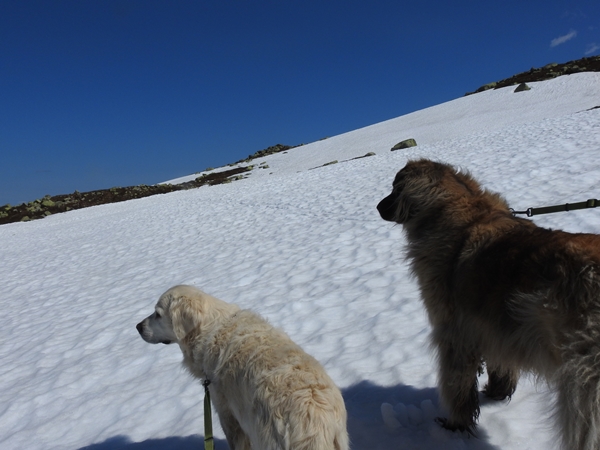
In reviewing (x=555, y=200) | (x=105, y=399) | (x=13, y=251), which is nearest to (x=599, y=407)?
(x=105, y=399)

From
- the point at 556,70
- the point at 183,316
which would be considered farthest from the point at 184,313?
the point at 556,70

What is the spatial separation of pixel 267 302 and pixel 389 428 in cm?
381

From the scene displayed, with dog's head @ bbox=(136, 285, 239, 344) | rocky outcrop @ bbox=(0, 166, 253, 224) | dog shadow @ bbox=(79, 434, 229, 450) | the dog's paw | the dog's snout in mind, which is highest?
rocky outcrop @ bbox=(0, 166, 253, 224)

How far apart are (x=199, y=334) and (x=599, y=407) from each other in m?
2.95

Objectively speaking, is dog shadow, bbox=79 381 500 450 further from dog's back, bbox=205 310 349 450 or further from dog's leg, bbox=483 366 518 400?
dog's back, bbox=205 310 349 450

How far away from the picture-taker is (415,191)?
3434mm

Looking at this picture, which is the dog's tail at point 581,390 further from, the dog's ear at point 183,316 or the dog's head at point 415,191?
the dog's ear at point 183,316

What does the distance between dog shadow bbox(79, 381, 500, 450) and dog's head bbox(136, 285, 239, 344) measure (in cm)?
123

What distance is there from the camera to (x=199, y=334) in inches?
139

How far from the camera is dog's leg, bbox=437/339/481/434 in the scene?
2.97m

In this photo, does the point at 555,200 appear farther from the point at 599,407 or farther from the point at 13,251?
the point at 13,251

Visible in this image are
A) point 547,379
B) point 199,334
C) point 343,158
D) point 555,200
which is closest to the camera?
point 547,379

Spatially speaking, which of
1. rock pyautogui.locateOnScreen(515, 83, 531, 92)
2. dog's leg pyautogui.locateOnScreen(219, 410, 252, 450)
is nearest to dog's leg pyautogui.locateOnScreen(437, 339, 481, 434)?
dog's leg pyautogui.locateOnScreen(219, 410, 252, 450)

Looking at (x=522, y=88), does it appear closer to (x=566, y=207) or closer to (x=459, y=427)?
(x=566, y=207)
